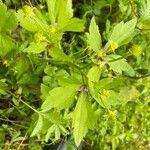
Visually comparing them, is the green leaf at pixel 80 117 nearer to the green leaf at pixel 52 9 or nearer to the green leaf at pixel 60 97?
the green leaf at pixel 60 97

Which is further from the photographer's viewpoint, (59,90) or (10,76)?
(10,76)

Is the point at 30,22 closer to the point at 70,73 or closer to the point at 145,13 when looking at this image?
the point at 70,73

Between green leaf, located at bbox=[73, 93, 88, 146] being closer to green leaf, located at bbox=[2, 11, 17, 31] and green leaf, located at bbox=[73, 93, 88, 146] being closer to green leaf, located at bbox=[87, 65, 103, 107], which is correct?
green leaf, located at bbox=[87, 65, 103, 107]

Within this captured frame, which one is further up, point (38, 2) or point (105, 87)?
point (38, 2)

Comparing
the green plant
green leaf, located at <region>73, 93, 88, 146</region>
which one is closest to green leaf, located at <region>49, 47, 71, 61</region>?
the green plant

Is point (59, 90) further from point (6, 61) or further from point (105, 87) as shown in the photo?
point (6, 61)

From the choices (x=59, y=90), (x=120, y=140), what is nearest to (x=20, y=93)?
(x=59, y=90)

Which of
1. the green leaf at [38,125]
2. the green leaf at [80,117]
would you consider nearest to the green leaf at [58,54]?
the green leaf at [80,117]

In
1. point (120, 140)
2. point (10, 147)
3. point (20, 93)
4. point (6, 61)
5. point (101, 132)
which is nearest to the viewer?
point (6, 61)
